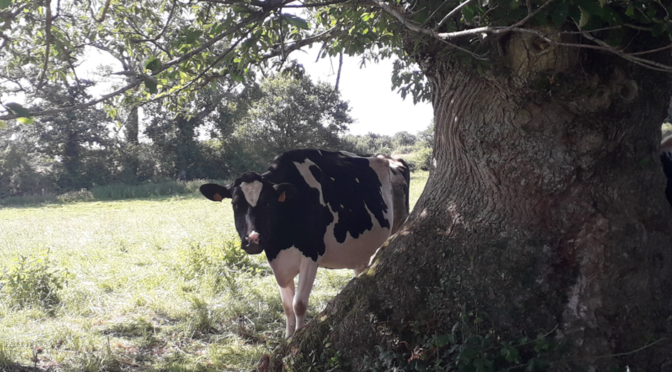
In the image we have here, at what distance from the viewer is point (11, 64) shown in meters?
5.54

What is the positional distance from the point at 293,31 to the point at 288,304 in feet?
11.2

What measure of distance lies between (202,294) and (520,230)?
4050mm

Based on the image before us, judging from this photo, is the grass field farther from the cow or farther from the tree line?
the tree line

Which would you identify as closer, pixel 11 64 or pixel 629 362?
pixel 629 362

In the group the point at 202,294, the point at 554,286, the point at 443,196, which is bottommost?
the point at 202,294

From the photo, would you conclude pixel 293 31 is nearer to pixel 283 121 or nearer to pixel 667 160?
pixel 667 160

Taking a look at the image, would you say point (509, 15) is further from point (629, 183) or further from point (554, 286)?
point (554, 286)

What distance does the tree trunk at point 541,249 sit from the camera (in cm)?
311

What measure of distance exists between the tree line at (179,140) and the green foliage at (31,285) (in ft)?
75.5

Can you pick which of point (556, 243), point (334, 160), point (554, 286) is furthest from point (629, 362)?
point (334, 160)

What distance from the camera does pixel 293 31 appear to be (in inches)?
244

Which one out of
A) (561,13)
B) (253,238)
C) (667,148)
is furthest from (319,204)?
(667,148)

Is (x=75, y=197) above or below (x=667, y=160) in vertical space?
below

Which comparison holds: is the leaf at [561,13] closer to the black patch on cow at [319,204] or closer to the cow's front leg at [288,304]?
the black patch on cow at [319,204]
